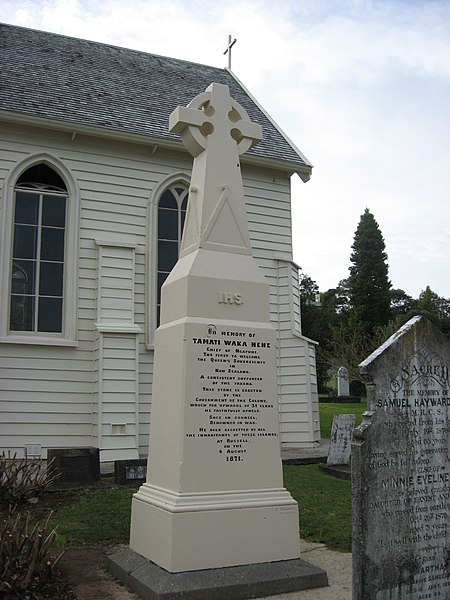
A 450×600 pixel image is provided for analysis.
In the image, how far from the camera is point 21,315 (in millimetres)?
13633

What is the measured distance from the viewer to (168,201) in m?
15.4

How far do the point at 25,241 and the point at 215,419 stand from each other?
9.56m

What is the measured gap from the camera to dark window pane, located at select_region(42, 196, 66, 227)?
14102mm

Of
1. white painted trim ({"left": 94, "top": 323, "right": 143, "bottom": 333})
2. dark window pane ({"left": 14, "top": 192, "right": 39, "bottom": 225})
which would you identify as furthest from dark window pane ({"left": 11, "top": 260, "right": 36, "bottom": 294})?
white painted trim ({"left": 94, "top": 323, "right": 143, "bottom": 333})

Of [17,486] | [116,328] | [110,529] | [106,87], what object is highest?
[106,87]

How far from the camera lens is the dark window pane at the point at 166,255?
15039 mm

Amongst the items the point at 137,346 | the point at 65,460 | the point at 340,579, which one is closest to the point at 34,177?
the point at 137,346

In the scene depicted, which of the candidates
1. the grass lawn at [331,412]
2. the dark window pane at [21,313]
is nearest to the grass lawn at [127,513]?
the dark window pane at [21,313]

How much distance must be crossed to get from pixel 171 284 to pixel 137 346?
24.9 ft

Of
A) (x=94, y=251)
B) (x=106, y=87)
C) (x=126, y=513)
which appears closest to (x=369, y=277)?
(x=106, y=87)

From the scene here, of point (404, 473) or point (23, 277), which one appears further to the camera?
point (23, 277)

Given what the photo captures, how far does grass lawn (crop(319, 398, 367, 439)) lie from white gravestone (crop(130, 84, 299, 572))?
1338cm

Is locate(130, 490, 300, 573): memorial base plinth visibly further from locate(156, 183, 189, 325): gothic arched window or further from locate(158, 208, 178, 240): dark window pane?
locate(158, 208, 178, 240): dark window pane

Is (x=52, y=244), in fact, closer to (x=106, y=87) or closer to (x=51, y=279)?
(x=51, y=279)
